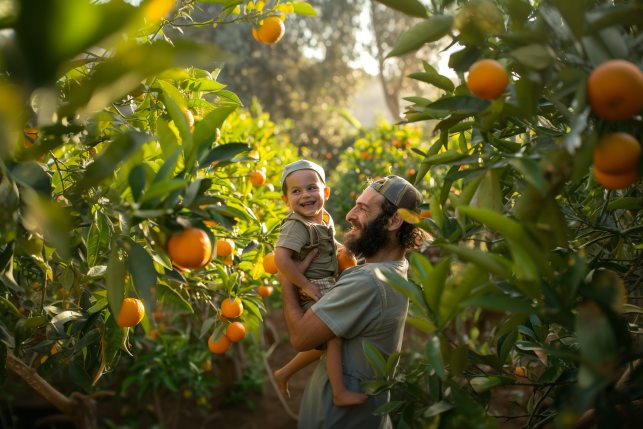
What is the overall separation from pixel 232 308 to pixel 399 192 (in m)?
0.66

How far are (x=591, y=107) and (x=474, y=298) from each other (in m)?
0.36

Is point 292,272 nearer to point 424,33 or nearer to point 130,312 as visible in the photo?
point 130,312

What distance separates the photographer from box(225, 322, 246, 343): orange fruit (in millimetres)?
1934

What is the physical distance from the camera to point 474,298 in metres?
1.01

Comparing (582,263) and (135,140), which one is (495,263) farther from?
(135,140)

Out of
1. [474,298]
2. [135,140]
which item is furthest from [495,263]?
[135,140]

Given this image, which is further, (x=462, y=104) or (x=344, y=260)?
(x=344, y=260)

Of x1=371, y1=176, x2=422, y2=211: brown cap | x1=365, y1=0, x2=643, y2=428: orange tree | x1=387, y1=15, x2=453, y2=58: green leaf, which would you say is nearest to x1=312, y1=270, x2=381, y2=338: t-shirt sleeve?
x1=371, y1=176, x2=422, y2=211: brown cap

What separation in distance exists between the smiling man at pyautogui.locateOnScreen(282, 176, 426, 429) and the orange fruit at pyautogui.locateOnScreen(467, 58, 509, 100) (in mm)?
689

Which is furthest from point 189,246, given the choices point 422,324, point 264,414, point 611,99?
point 264,414

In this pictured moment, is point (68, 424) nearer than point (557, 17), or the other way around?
point (557, 17)

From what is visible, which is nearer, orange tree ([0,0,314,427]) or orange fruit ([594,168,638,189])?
orange tree ([0,0,314,427])

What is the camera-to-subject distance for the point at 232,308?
→ 6.28 ft

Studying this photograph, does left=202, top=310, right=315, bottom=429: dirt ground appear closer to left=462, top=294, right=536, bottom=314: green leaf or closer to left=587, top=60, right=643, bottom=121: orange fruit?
left=462, top=294, right=536, bottom=314: green leaf
